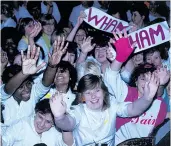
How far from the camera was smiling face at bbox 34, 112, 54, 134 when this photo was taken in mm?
3107

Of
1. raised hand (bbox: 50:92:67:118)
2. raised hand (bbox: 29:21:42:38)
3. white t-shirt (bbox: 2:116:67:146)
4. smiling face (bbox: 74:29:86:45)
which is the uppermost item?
raised hand (bbox: 29:21:42:38)

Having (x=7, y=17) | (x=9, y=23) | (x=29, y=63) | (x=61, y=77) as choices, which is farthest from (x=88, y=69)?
(x=7, y=17)

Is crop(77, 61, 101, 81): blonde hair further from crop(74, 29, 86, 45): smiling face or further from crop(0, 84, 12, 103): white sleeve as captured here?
crop(74, 29, 86, 45): smiling face

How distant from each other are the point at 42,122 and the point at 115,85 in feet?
2.33

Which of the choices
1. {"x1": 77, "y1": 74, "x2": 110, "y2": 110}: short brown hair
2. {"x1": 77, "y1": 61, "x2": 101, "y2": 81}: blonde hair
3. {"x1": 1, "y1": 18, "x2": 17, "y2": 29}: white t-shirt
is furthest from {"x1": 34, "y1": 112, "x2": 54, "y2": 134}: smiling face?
{"x1": 1, "y1": 18, "x2": 17, "y2": 29}: white t-shirt

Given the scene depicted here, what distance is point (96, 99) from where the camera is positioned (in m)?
2.99

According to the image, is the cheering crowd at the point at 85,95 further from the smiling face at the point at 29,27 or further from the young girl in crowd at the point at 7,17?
the young girl in crowd at the point at 7,17

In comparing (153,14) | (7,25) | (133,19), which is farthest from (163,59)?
(7,25)

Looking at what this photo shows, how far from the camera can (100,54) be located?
404 cm

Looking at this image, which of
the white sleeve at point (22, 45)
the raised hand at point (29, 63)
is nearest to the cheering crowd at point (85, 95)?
the raised hand at point (29, 63)

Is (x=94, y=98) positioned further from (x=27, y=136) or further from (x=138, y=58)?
(x=138, y=58)

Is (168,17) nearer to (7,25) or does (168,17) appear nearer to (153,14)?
(153,14)

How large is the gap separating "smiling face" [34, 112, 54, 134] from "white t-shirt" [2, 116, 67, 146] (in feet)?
0.10

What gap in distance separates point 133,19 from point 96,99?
2.56m
